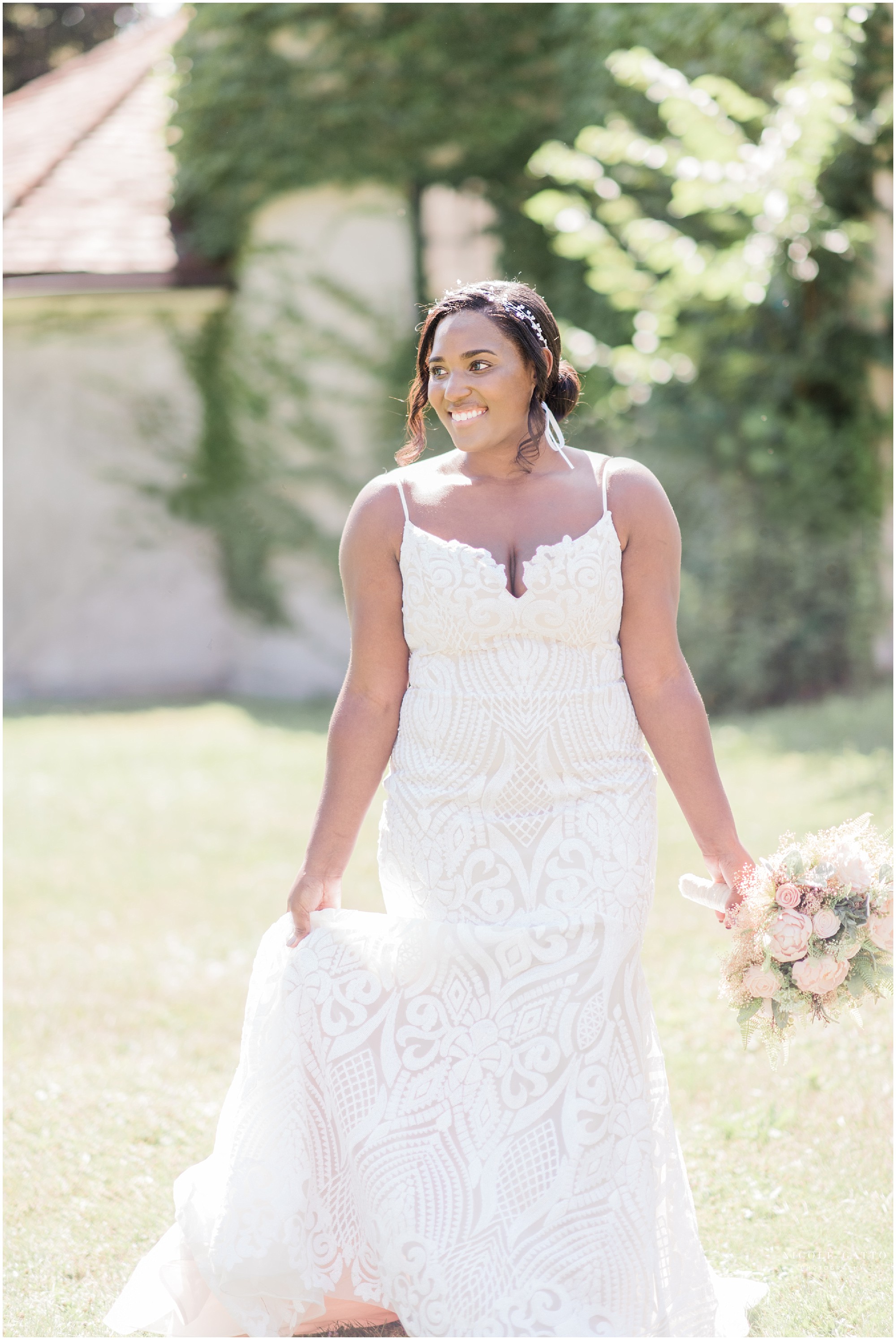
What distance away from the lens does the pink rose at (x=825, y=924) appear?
2463 mm

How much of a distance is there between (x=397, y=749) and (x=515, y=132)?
33.5 ft

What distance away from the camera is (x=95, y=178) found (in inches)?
509

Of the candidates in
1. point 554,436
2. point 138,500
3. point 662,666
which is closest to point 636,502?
point 554,436

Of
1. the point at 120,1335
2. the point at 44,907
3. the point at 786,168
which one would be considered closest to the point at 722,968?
the point at 120,1335

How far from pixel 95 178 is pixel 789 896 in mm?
12326

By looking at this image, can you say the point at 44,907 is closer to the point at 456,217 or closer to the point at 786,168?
the point at 786,168

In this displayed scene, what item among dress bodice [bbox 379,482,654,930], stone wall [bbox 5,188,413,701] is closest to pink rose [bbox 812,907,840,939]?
dress bodice [bbox 379,482,654,930]

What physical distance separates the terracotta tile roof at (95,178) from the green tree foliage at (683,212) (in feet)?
3.63

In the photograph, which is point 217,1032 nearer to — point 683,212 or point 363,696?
point 363,696

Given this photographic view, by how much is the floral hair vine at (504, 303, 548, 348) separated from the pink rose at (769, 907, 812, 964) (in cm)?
119

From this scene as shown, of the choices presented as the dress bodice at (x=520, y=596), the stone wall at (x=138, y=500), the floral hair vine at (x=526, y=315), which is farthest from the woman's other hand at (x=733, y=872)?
the stone wall at (x=138, y=500)

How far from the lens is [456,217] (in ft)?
40.2

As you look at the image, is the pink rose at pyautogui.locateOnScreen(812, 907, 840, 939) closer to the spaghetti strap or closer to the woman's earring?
the woman's earring

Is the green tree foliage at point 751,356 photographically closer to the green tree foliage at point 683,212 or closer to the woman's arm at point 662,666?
the green tree foliage at point 683,212
